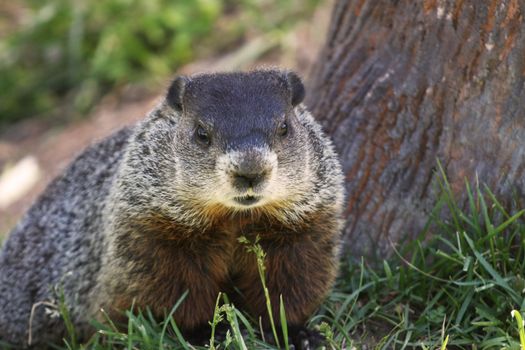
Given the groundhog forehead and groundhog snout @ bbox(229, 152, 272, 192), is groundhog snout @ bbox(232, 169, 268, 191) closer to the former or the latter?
groundhog snout @ bbox(229, 152, 272, 192)

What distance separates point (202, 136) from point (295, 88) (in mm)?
597

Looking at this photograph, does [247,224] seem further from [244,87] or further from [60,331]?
[60,331]

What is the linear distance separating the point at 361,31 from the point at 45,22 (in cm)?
592

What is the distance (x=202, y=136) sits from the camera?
3.50 metres

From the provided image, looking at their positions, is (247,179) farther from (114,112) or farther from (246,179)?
(114,112)

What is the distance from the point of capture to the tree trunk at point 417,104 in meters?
3.89

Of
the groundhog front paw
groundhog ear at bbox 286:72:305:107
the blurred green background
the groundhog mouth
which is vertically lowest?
the groundhog front paw

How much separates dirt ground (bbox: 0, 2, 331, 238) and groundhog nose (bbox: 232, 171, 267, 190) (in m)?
4.49

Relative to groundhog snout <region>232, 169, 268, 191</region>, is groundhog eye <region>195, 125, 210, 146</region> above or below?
above

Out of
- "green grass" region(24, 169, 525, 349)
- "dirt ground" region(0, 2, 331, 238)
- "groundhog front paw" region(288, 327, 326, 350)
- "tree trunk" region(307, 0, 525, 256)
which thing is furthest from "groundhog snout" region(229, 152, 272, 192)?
"dirt ground" region(0, 2, 331, 238)

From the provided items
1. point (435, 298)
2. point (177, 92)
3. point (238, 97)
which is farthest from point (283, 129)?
point (435, 298)

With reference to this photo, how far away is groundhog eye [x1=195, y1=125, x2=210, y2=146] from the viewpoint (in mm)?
3469

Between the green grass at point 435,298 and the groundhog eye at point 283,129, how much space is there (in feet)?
1.77

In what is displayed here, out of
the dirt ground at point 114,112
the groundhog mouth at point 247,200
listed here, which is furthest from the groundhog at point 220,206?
the dirt ground at point 114,112
